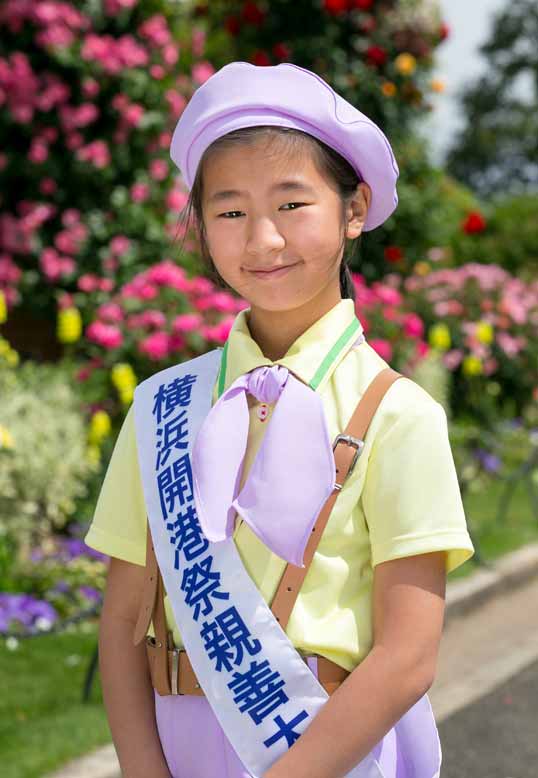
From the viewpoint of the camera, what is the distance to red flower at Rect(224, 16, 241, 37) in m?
8.77

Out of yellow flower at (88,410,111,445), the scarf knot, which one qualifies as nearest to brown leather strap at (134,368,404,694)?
the scarf knot

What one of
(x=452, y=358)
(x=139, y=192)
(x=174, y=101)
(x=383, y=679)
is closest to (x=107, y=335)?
(x=139, y=192)

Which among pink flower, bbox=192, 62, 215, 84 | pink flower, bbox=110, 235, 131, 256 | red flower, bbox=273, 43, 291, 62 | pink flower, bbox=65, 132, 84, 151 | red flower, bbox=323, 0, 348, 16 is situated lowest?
pink flower, bbox=110, 235, 131, 256

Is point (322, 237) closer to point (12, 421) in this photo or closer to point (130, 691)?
point (130, 691)

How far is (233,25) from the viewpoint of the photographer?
8781 millimetres

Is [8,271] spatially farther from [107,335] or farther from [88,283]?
[107,335]

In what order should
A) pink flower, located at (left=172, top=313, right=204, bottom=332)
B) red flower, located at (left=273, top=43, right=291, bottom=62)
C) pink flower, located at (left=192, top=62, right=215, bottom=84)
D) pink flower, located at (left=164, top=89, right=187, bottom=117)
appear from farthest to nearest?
red flower, located at (left=273, top=43, right=291, bottom=62), pink flower, located at (left=192, top=62, right=215, bottom=84), pink flower, located at (left=164, top=89, right=187, bottom=117), pink flower, located at (left=172, top=313, right=204, bottom=332)

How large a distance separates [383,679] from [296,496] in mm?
256

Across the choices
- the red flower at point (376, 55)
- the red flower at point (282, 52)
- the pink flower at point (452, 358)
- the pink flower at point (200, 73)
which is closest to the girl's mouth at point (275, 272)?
the pink flower at point (200, 73)

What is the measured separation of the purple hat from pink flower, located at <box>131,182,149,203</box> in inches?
210

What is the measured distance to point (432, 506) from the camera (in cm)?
146

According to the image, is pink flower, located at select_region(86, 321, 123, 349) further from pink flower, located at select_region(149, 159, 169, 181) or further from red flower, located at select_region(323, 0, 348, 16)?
red flower, located at select_region(323, 0, 348, 16)

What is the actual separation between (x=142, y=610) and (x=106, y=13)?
5.75 m

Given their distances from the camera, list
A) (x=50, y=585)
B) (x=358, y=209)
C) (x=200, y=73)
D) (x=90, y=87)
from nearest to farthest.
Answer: (x=358, y=209) < (x=50, y=585) < (x=90, y=87) < (x=200, y=73)
